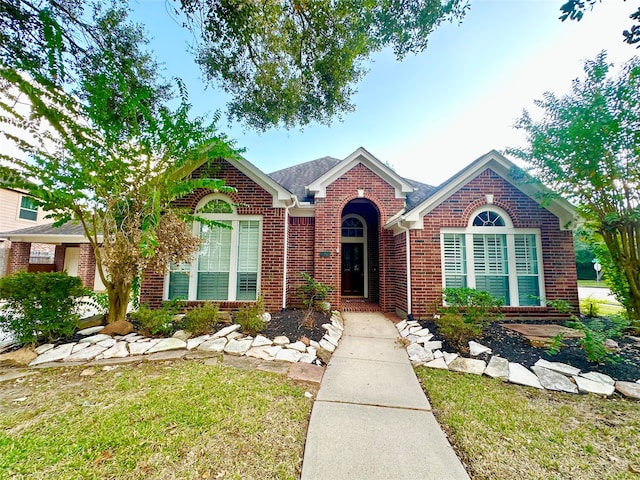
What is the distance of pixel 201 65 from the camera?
248 inches

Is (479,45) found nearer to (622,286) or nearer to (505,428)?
(622,286)

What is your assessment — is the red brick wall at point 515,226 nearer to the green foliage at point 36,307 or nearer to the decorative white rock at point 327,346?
the decorative white rock at point 327,346

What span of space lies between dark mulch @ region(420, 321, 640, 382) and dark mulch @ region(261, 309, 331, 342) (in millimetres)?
2677

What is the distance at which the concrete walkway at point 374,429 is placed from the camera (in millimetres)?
2248

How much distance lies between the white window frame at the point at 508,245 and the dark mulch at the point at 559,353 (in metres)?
1.74

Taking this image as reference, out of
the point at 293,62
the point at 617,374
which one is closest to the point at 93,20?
the point at 293,62

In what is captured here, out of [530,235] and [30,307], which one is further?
[530,235]

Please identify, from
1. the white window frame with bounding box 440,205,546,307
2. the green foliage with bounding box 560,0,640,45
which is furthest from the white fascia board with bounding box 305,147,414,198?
the green foliage with bounding box 560,0,640,45

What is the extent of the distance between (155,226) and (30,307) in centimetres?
245

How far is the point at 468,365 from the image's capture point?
4516 millimetres

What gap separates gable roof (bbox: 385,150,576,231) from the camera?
23.2ft

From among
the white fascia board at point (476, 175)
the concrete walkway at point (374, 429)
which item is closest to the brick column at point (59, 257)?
the concrete walkway at point (374, 429)

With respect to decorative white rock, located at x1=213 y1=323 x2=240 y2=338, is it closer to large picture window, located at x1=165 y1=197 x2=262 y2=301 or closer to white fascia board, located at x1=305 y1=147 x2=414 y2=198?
large picture window, located at x1=165 y1=197 x2=262 y2=301

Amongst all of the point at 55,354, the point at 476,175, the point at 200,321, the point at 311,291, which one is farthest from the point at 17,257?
the point at 476,175
